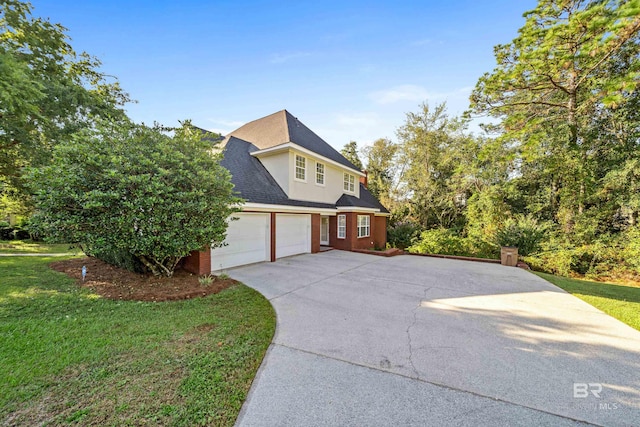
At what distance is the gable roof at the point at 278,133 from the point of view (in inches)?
502

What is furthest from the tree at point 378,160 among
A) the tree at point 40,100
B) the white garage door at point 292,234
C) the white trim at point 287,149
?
the tree at point 40,100

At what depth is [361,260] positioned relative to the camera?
11.5 metres

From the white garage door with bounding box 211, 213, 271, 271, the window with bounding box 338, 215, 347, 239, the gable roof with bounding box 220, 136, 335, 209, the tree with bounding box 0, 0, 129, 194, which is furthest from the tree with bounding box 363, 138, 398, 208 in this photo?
the tree with bounding box 0, 0, 129, 194

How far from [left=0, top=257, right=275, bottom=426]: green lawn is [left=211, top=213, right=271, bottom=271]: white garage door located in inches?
128

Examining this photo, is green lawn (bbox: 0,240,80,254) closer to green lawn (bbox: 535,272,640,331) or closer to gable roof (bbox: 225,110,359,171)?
gable roof (bbox: 225,110,359,171)

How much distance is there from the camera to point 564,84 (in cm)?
1190

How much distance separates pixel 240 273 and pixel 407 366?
20.6ft

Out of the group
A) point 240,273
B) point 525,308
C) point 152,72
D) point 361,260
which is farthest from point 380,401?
point 152,72

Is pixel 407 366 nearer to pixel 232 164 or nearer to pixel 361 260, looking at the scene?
pixel 361 260

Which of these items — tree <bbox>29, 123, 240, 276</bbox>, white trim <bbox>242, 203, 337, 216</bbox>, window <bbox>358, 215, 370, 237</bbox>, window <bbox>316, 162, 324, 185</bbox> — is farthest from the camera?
window <bbox>358, 215, 370, 237</bbox>

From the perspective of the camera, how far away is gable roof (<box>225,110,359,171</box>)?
12.7 m

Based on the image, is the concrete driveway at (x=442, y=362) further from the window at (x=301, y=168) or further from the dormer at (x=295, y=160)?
the window at (x=301, y=168)

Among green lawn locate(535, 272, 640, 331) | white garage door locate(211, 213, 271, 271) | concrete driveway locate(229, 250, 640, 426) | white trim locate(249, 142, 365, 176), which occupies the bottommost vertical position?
green lawn locate(535, 272, 640, 331)

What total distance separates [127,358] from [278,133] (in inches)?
455
